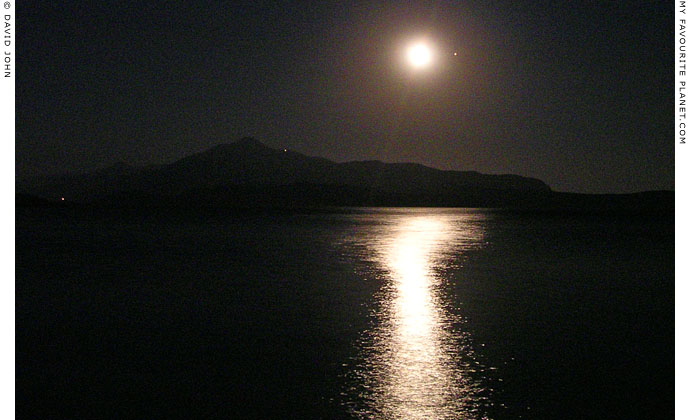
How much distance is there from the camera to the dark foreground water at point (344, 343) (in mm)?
5195

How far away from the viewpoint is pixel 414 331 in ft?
25.2

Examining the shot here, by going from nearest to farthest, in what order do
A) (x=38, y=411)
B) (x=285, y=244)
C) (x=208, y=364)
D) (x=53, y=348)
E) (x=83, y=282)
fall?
(x=38, y=411), (x=208, y=364), (x=53, y=348), (x=83, y=282), (x=285, y=244)

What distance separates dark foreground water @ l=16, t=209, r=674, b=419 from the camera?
5.20 metres

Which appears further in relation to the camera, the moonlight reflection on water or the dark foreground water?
the dark foreground water

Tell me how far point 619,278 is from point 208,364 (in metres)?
10.4

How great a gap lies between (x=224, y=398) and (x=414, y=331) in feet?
10.2

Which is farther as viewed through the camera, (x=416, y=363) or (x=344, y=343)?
(x=344, y=343)

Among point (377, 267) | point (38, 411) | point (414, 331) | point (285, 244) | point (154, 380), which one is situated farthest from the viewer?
point (285, 244)

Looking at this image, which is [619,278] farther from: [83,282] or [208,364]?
[83,282]

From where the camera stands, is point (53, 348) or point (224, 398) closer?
point (224, 398)

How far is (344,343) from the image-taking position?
709 centimetres

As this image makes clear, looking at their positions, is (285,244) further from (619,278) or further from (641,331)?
(641,331)

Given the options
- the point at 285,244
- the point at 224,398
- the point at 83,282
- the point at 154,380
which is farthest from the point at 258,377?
the point at 285,244

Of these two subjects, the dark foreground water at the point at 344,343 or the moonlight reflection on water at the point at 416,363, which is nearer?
the moonlight reflection on water at the point at 416,363
